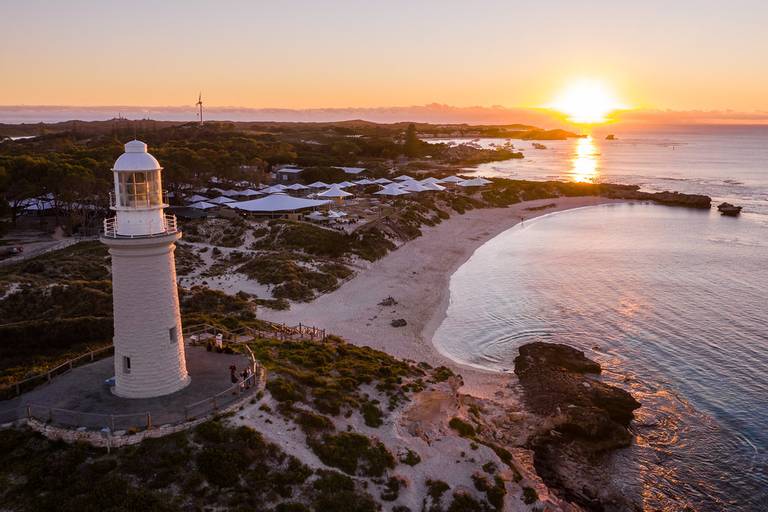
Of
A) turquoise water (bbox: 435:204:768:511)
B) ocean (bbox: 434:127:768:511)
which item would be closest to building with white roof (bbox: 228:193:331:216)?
ocean (bbox: 434:127:768:511)

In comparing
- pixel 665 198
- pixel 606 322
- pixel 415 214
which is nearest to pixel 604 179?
pixel 665 198

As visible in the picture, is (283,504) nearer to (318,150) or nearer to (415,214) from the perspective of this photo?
(415,214)

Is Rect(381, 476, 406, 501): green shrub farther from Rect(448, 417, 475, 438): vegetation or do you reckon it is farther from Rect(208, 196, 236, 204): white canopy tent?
Rect(208, 196, 236, 204): white canopy tent

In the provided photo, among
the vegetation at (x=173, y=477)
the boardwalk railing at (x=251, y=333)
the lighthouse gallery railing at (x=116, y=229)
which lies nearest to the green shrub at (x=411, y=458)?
the vegetation at (x=173, y=477)

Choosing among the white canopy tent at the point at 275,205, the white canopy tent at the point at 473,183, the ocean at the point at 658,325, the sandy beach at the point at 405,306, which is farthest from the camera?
the white canopy tent at the point at 473,183

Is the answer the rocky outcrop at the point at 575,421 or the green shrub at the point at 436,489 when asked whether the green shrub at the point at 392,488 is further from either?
the rocky outcrop at the point at 575,421

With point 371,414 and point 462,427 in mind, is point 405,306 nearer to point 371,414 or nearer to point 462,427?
point 462,427
